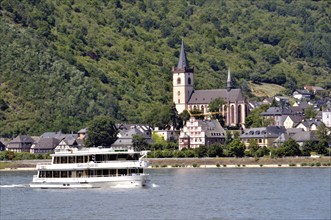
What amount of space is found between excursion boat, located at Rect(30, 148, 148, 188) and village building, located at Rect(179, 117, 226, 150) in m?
61.3

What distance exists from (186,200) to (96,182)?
512 inches

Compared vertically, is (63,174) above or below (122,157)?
below

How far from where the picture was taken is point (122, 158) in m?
81.6

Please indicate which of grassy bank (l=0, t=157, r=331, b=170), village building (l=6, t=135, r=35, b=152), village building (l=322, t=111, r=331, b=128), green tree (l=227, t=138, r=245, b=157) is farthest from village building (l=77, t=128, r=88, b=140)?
village building (l=322, t=111, r=331, b=128)

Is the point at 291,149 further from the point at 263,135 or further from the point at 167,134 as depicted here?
the point at 167,134

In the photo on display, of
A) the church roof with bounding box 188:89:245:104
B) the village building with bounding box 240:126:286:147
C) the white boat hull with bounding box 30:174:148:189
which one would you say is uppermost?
the church roof with bounding box 188:89:245:104

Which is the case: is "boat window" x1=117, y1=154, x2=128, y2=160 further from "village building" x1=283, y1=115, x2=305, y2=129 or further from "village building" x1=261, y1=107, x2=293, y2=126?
"village building" x1=261, y1=107, x2=293, y2=126

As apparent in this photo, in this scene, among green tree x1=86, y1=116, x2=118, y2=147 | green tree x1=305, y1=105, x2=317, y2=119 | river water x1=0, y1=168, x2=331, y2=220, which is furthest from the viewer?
green tree x1=305, y1=105, x2=317, y2=119

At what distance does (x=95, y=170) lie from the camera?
81812 millimetres

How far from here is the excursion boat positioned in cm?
8031

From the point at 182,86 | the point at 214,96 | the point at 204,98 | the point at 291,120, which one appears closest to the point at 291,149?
the point at 291,120

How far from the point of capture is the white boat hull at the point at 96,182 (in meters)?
80.2

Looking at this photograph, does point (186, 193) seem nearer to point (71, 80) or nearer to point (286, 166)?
point (286, 166)

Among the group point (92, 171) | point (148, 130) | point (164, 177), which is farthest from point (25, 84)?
point (92, 171)
